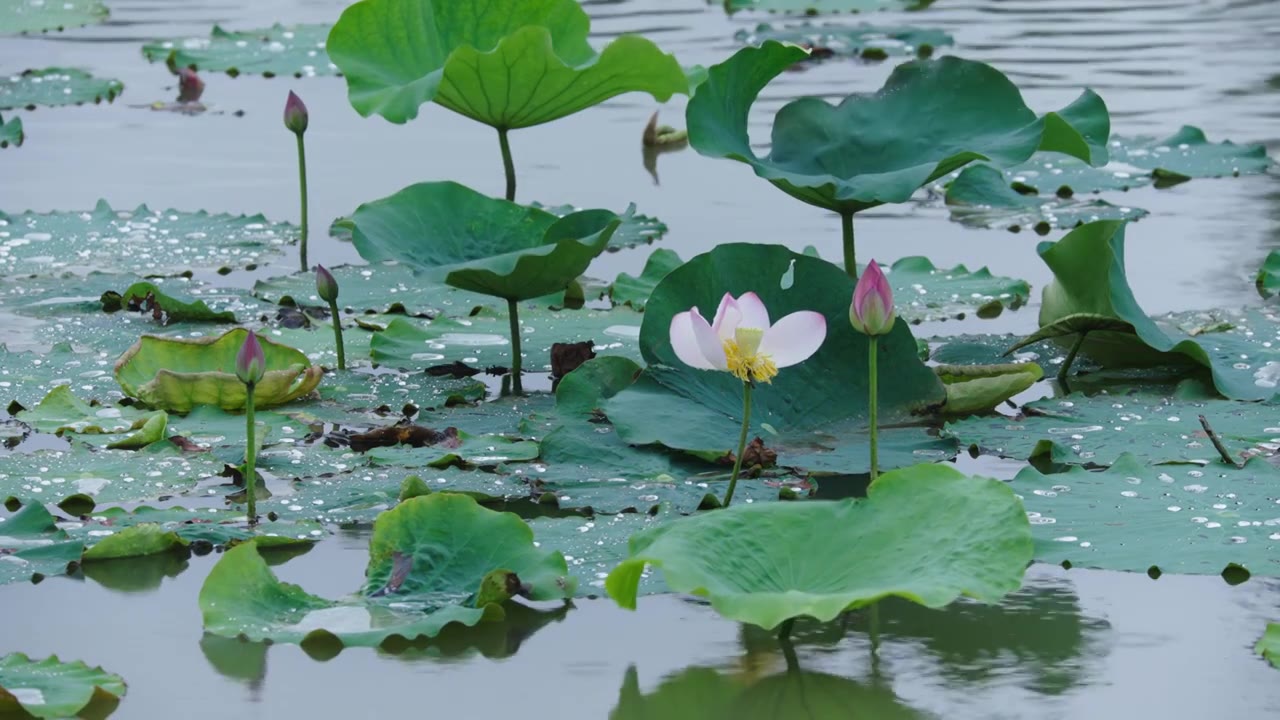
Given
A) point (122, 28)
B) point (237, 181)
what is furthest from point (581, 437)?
point (122, 28)

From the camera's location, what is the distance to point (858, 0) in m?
7.62

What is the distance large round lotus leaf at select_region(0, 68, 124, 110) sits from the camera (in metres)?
5.21

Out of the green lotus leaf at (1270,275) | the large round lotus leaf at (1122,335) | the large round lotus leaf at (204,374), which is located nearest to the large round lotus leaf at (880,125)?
the large round lotus leaf at (1122,335)

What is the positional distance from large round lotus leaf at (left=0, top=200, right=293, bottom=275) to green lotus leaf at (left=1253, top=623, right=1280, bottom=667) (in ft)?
7.29

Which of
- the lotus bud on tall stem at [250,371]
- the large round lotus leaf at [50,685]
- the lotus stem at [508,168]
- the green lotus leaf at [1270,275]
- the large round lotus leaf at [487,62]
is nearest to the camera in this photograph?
the large round lotus leaf at [50,685]

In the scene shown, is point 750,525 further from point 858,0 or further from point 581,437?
point 858,0

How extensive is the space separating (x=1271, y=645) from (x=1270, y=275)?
5.08ft

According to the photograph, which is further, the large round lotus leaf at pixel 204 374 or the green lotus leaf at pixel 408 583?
the large round lotus leaf at pixel 204 374

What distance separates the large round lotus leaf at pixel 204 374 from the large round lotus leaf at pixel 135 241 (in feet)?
2.61

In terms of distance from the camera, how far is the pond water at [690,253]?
1.62 m

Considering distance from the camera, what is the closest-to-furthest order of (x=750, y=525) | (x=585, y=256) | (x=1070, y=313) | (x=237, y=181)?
(x=750, y=525), (x=585, y=256), (x=1070, y=313), (x=237, y=181)

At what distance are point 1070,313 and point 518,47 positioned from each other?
951 millimetres

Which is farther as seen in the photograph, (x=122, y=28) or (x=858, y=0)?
(x=858, y=0)

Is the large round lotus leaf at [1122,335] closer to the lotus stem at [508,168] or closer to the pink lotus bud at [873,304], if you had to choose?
the pink lotus bud at [873,304]
